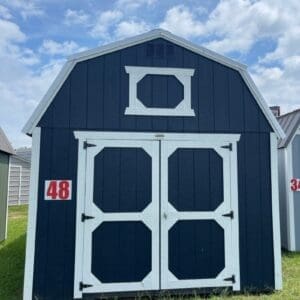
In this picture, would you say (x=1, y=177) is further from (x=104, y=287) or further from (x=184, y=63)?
(x=184, y=63)

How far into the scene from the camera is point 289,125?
870 centimetres

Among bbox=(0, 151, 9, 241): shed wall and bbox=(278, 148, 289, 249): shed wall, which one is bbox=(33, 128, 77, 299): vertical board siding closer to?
bbox=(0, 151, 9, 241): shed wall

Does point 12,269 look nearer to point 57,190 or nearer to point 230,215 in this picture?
point 57,190

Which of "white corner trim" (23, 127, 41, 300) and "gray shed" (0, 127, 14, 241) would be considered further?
"gray shed" (0, 127, 14, 241)

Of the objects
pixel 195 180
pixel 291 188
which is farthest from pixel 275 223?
pixel 291 188

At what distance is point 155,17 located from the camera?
589 centimetres

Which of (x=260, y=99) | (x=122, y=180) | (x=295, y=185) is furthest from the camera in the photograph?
(x=295, y=185)

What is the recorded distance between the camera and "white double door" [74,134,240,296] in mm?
4863

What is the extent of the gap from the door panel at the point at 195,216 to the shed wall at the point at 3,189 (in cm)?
552

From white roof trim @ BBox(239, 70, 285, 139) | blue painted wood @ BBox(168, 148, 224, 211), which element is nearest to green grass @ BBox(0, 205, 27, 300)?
blue painted wood @ BBox(168, 148, 224, 211)

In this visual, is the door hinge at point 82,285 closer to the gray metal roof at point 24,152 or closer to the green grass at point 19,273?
the green grass at point 19,273

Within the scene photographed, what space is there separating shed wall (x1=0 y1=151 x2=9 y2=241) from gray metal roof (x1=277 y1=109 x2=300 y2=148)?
6.79 m

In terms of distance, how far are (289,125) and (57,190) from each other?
6.12 meters

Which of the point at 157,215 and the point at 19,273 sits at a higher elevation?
the point at 157,215
